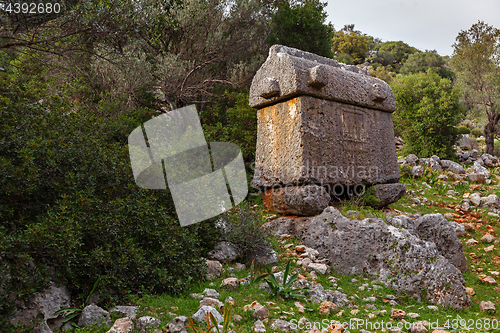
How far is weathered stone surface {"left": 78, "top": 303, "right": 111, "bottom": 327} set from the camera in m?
2.43

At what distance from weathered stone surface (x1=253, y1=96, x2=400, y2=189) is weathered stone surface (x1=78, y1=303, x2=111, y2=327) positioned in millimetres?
3338

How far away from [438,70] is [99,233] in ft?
104

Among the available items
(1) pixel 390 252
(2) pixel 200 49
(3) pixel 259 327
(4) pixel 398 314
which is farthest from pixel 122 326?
(2) pixel 200 49

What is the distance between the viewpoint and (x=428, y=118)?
44.7ft

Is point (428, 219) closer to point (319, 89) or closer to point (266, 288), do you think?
point (319, 89)

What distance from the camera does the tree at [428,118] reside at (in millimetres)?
13352

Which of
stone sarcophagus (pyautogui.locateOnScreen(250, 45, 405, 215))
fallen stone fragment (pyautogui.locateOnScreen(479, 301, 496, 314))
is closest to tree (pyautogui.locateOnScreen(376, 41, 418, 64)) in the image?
stone sarcophagus (pyautogui.locateOnScreen(250, 45, 405, 215))

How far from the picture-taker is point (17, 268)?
2.28 metres

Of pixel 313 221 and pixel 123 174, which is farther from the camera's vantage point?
pixel 313 221

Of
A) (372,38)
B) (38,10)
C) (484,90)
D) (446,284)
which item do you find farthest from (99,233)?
(372,38)

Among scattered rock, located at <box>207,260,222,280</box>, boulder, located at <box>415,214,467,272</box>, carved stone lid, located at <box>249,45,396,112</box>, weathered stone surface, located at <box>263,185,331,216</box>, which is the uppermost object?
carved stone lid, located at <box>249,45,396,112</box>

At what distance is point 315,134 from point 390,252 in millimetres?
2050

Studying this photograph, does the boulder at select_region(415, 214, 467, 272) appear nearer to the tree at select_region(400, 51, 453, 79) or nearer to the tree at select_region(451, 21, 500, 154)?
the tree at select_region(451, 21, 500, 154)

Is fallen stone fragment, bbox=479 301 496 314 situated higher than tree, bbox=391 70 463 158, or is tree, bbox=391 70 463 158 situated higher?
tree, bbox=391 70 463 158
